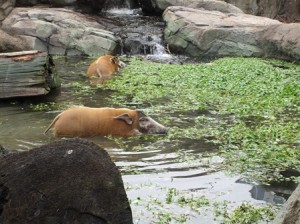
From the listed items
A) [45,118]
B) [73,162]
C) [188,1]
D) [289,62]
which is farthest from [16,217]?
[188,1]

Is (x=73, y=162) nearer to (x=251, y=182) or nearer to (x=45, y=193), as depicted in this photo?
(x=45, y=193)

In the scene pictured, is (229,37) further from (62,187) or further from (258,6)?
(62,187)

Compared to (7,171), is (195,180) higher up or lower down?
lower down

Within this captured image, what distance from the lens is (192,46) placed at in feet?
55.0

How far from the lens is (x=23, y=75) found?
981 centimetres

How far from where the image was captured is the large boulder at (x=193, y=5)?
19812 millimetres

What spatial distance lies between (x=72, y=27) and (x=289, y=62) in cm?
614

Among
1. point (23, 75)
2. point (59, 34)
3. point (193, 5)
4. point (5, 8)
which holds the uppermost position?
point (193, 5)

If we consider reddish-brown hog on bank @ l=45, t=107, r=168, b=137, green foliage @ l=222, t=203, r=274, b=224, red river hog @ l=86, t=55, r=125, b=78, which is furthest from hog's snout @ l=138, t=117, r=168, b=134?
red river hog @ l=86, t=55, r=125, b=78

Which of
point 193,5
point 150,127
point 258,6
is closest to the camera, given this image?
point 150,127

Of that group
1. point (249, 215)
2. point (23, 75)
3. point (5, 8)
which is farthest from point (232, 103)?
point (5, 8)

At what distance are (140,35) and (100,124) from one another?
10.2 metres

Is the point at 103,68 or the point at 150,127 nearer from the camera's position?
the point at 150,127

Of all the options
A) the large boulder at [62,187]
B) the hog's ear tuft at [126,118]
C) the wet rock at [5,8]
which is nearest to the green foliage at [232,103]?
the hog's ear tuft at [126,118]
